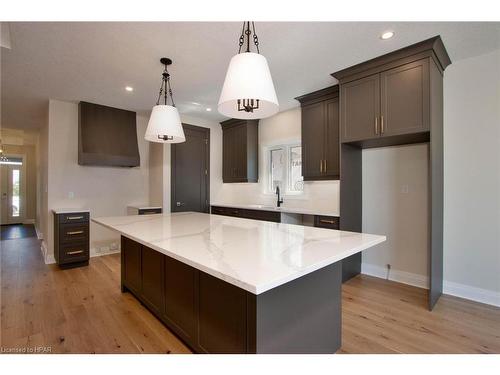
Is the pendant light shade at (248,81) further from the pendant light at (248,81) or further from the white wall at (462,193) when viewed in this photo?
the white wall at (462,193)

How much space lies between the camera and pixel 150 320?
2242mm

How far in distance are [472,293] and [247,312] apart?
2802 mm

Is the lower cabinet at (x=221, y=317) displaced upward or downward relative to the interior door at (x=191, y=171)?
downward

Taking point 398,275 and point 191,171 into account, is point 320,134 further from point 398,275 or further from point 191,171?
point 191,171

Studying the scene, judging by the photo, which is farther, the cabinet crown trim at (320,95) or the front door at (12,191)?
the front door at (12,191)

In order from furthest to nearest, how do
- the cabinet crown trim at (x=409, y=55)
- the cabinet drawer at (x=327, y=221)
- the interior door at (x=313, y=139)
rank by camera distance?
the interior door at (x=313, y=139) → the cabinet drawer at (x=327, y=221) → the cabinet crown trim at (x=409, y=55)

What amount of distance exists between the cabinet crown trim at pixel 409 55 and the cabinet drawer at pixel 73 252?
4.47m

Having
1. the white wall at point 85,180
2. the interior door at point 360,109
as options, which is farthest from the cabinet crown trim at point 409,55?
the white wall at point 85,180

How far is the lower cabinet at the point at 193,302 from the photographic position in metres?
1.35

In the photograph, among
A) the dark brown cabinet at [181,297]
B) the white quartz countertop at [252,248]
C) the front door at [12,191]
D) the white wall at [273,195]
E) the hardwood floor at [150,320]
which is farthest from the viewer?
the front door at [12,191]

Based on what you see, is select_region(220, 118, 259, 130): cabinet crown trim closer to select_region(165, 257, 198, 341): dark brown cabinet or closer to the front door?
select_region(165, 257, 198, 341): dark brown cabinet

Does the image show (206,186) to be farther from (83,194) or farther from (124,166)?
(83,194)

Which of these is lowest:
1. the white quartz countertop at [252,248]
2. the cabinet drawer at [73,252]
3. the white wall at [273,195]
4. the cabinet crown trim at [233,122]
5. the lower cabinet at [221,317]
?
the cabinet drawer at [73,252]
